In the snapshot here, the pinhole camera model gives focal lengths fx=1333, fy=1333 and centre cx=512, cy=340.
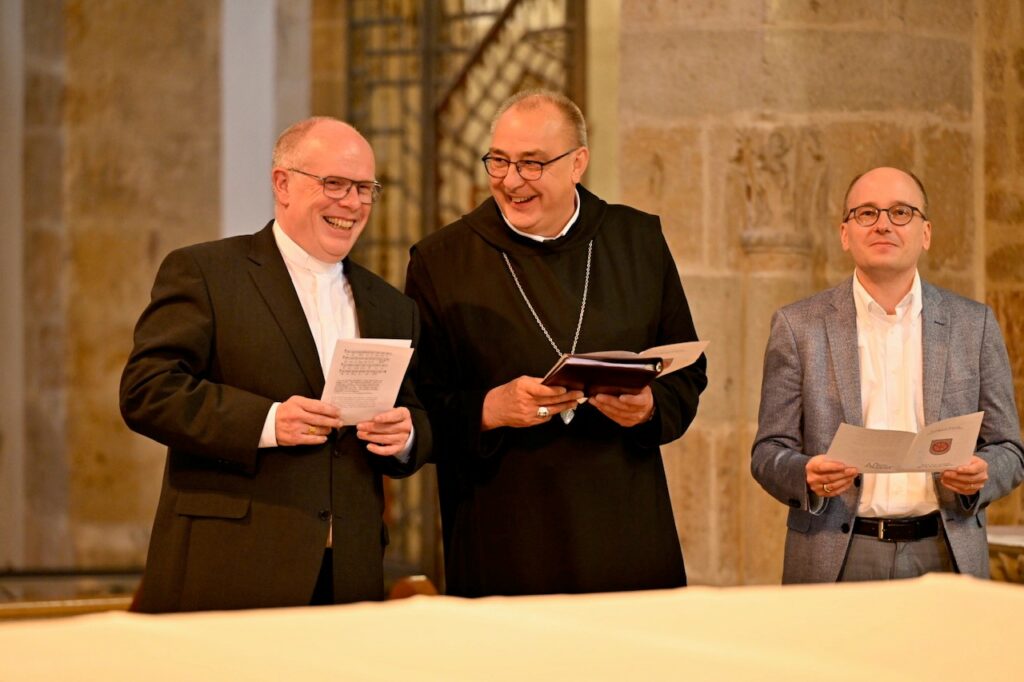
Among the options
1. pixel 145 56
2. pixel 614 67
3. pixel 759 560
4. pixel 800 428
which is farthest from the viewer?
pixel 614 67

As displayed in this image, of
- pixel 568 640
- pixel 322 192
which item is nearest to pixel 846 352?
pixel 322 192

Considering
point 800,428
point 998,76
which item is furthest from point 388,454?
point 998,76

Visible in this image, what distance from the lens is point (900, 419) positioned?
3949 mm

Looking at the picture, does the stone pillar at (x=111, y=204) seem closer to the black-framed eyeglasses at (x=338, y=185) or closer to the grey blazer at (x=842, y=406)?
the black-framed eyeglasses at (x=338, y=185)

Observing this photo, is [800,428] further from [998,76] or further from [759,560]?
[998,76]

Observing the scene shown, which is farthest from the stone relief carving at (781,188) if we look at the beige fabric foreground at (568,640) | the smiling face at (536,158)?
the beige fabric foreground at (568,640)

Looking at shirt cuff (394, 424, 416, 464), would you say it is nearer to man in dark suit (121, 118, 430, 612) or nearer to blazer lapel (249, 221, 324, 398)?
man in dark suit (121, 118, 430, 612)

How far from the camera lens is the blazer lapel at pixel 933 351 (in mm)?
3906

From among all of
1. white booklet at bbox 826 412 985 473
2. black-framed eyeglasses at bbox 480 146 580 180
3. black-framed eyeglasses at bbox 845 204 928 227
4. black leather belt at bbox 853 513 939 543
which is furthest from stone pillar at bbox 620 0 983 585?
white booklet at bbox 826 412 985 473

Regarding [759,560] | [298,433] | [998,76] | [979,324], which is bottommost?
[759,560]

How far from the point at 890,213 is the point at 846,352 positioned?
1.41 ft

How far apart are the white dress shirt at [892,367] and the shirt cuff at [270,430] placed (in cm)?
171

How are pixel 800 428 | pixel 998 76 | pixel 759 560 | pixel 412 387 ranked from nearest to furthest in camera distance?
pixel 412 387 < pixel 800 428 < pixel 759 560 < pixel 998 76

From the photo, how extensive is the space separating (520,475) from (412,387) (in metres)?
0.45
